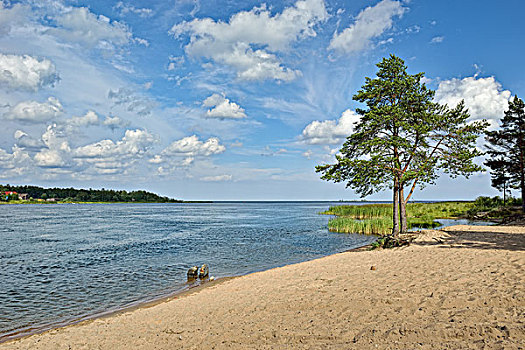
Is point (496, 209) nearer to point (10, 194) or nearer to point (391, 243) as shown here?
point (391, 243)

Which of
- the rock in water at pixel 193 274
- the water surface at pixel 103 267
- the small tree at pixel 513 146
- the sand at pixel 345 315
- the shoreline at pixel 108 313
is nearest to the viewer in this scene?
the sand at pixel 345 315

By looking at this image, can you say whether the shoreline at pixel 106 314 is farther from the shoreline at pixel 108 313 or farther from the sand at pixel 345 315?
the sand at pixel 345 315

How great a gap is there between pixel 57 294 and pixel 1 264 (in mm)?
9518

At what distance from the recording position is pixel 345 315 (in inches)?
280

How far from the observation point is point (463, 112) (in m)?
19.4

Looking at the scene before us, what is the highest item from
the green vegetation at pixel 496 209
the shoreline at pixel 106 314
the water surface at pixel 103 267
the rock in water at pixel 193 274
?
the green vegetation at pixel 496 209

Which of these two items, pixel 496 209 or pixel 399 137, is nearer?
pixel 399 137

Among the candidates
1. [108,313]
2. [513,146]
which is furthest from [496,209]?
[108,313]

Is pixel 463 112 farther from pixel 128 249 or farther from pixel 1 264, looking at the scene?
pixel 1 264

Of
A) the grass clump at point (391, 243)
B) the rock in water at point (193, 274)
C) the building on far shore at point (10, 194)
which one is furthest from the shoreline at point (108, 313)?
the building on far shore at point (10, 194)

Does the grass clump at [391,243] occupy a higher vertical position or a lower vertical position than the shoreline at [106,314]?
higher

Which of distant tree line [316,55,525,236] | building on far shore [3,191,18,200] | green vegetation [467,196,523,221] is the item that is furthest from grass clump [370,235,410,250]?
building on far shore [3,191,18,200]

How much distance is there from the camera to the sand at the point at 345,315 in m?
5.73

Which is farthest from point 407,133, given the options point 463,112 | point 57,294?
point 57,294
